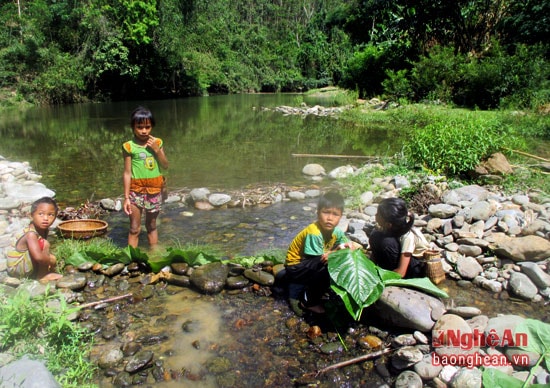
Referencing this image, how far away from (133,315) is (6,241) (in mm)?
2406

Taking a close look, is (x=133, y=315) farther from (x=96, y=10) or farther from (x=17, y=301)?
(x=96, y=10)

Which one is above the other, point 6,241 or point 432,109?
point 432,109

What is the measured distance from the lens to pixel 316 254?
362 centimetres

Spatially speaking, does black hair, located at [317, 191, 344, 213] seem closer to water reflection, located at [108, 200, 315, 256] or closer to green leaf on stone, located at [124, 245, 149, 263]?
water reflection, located at [108, 200, 315, 256]

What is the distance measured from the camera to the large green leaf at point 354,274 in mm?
3145

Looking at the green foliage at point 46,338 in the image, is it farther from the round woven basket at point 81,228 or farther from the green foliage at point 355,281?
the round woven basket at point 81,228

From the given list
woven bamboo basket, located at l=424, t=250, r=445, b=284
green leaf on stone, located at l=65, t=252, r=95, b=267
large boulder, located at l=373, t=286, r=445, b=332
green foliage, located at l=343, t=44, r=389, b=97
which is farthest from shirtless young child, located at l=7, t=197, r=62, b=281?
green foliage, located at l=343, t=44, r=389, b=97

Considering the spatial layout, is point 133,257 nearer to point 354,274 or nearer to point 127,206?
point 127,206

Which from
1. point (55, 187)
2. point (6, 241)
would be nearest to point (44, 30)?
point (55, 187)

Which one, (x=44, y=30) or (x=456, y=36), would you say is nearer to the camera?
(x=456, y=36)

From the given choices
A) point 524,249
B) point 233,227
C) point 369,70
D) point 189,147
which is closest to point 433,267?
point 524,249

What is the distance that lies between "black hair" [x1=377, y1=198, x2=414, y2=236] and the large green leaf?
20.6 inches

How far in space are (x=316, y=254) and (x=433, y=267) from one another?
1.29 m

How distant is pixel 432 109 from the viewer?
16938mm
